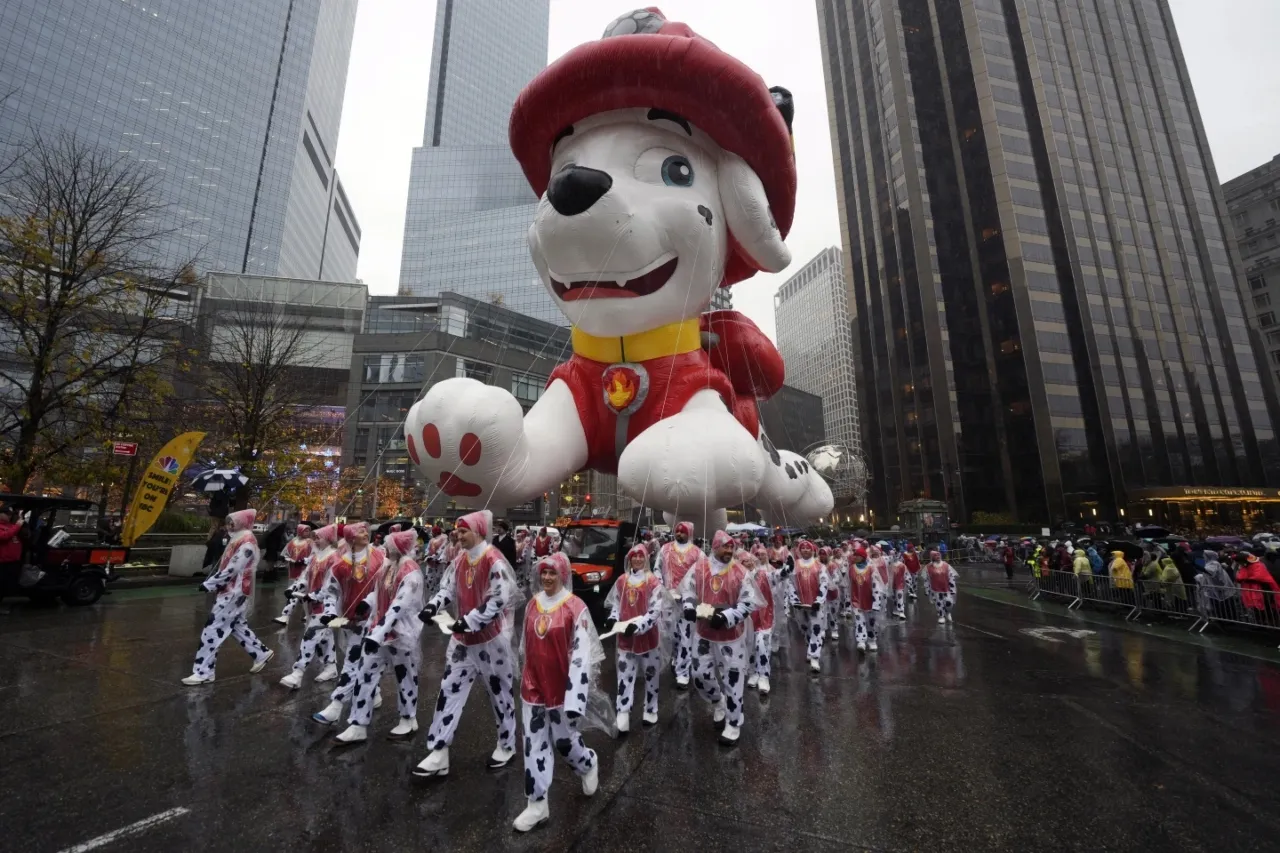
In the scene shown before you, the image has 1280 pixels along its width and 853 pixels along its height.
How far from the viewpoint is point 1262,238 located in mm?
57656

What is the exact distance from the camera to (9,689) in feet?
16.3

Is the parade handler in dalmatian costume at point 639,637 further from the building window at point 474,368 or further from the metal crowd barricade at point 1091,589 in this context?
the building window at point 474,368

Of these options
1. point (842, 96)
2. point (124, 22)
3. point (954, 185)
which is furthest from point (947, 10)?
point (124, 22)

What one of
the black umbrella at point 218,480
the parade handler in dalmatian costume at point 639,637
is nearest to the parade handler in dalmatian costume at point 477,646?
the parade handler in dalmatian costume at point 639,637

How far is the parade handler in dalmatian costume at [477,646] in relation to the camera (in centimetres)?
354

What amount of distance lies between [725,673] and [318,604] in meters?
3.84

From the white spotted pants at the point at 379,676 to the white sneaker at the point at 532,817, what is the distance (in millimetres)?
1723

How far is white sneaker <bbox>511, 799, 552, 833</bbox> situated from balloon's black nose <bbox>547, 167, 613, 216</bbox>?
4251 millimetres

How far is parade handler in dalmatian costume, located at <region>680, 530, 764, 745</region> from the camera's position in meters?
4.34

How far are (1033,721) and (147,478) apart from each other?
1546 centimetres

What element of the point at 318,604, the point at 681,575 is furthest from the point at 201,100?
the point at 681,575

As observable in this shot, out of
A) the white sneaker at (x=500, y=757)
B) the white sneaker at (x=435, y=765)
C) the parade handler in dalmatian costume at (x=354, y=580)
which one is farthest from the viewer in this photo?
the parade handler in dalmatian costume at (x=354, y=580)

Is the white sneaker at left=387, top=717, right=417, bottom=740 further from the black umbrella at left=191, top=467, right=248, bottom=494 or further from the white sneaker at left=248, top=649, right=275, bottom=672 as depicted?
the black umbrella at left=191, top=467, right=248, bottom=494

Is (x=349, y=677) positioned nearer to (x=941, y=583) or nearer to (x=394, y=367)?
(x=941, y=583)
